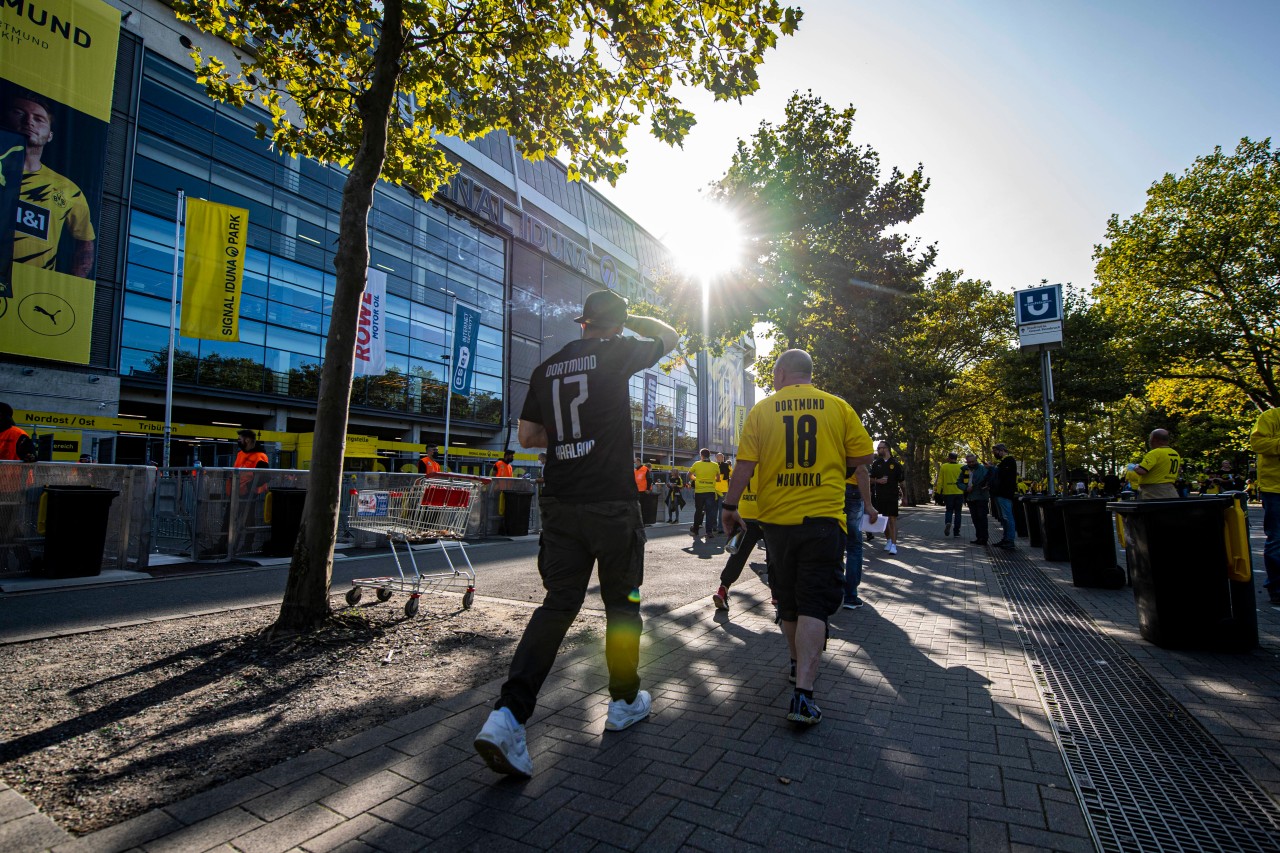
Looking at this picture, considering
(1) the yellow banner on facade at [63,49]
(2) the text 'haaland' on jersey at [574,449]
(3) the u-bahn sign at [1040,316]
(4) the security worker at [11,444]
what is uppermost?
(1) the yellow banner on facade at [63,49]

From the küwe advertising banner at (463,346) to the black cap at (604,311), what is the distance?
29220 mm

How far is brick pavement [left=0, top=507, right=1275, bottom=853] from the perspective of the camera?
2084 mm

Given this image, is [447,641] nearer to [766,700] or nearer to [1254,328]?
[766,700]

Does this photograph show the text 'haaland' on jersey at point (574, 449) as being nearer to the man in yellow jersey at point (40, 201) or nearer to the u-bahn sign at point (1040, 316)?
the u-bahn sign at point (1040, 316)

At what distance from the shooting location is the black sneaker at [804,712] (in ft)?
10.0

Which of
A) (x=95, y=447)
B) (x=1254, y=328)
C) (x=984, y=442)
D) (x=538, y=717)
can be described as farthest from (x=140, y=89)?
(x=984, y=442)

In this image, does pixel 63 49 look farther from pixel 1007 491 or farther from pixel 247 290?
pixel 1007 491

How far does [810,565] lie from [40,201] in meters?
24.2

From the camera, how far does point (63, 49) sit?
17891 mm

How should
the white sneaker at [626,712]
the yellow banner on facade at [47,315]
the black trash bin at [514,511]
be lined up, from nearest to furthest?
the white sneaker at [626,712] < the black trash bin at [514,511] < the yellow banner on facade at [47,315]

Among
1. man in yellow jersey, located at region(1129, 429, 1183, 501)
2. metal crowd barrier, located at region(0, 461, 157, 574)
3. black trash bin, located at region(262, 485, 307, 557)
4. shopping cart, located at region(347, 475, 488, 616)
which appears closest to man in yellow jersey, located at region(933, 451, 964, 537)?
man in yellow jersey, located at region(1129, 429, 1183, 501)

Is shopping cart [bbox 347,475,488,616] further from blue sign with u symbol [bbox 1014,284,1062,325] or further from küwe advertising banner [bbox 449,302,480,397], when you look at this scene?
küwe advertising banner [bbox 449,302,480,397]

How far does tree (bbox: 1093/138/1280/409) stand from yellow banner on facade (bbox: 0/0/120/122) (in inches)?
1423

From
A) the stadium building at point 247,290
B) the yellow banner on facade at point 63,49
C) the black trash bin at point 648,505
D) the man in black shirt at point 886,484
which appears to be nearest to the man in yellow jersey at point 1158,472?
the man in black shirt at point 886,484
